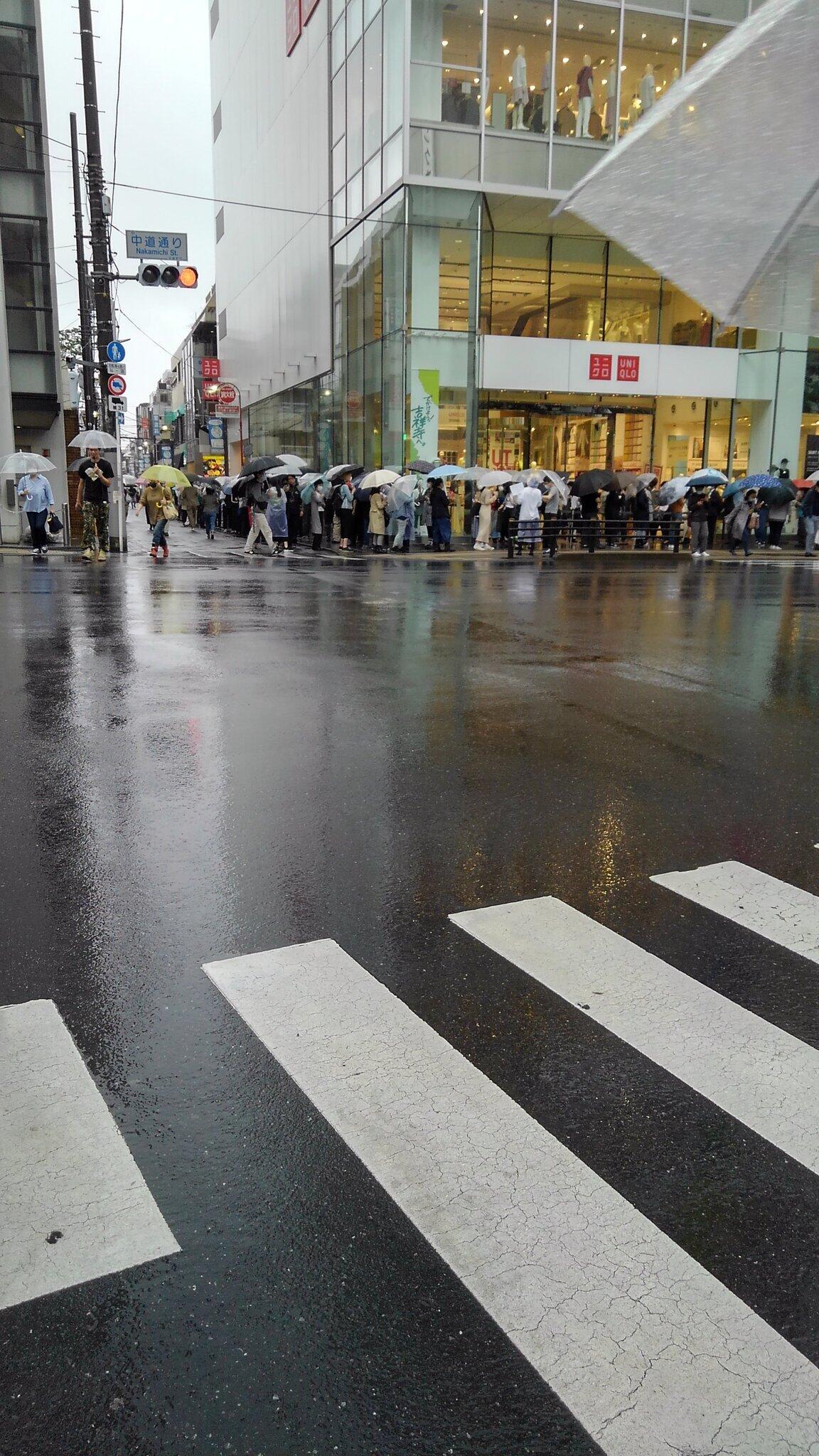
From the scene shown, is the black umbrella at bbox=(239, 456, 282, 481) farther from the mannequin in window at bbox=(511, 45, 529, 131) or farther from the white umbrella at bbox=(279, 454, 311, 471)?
the mannequin in window at bbox=(511, 45, 529, 131)

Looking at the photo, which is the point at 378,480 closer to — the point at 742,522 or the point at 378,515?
the point at 378,515

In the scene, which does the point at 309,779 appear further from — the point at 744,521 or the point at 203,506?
the point at 203,506

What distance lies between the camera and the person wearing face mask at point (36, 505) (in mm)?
24406

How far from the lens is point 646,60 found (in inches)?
1227

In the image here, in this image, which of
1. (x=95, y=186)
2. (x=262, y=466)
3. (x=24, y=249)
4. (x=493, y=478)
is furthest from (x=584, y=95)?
(x=24, y=249)

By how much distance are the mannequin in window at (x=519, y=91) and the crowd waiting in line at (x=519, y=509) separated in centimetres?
983

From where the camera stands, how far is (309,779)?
21.4 ft

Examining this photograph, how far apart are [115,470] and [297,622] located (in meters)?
14.4

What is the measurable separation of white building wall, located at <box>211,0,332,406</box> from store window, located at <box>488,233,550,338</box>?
25.3ft

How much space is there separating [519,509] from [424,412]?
176 inches

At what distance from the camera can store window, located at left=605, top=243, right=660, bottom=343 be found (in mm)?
33000

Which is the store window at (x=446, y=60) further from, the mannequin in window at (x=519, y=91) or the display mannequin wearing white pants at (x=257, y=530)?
the display mannequin wearing white pants at (x=257, y=530)

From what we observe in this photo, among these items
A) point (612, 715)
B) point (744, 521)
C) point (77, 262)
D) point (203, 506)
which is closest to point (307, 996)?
point (612, 715)

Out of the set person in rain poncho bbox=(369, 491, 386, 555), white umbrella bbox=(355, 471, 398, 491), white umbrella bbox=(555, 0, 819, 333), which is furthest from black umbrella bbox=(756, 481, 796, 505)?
white umbrella bbox=(555, 0, 819, 333)
